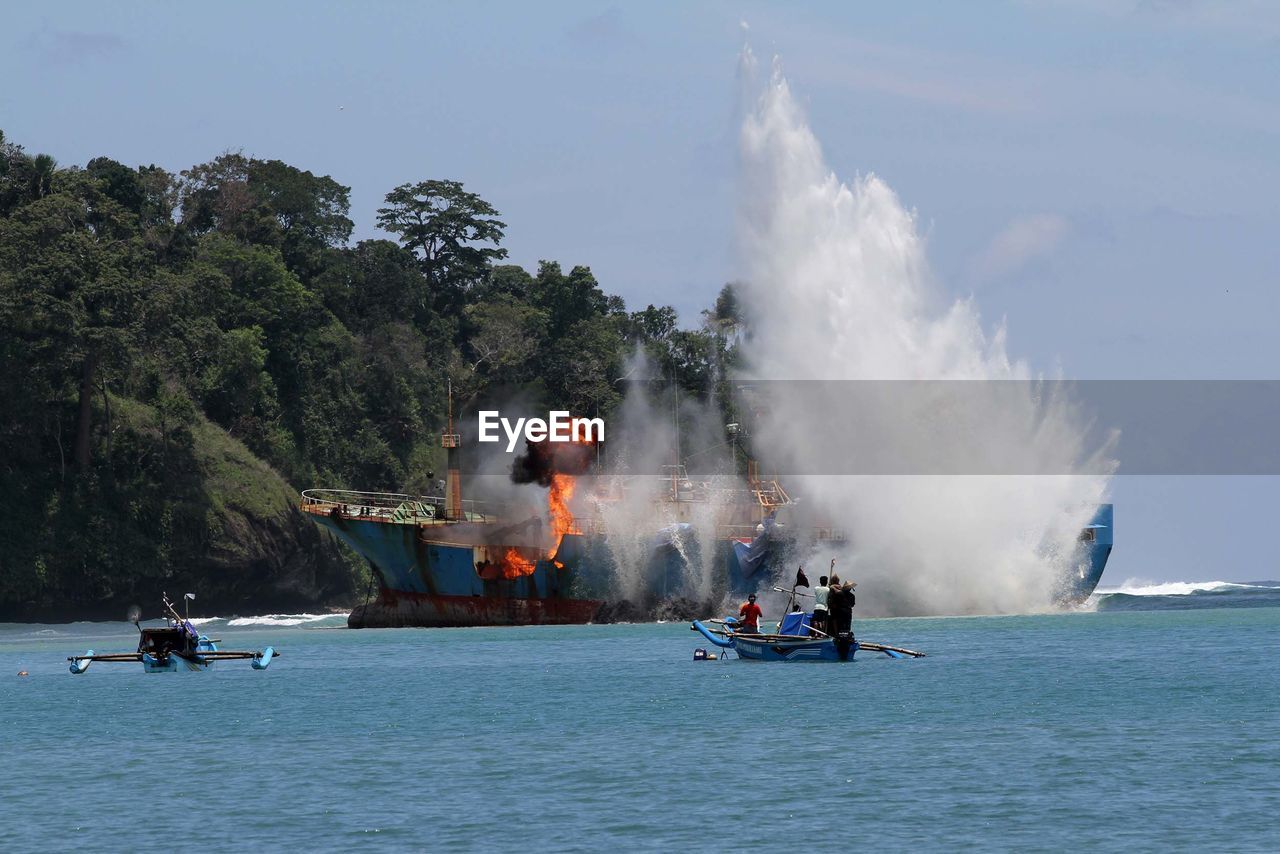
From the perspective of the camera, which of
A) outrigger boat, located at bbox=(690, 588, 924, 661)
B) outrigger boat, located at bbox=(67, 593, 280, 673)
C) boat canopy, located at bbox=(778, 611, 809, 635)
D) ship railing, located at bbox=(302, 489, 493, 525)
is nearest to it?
outrigger boat, located at bbox=(690, 588, 924, 661)

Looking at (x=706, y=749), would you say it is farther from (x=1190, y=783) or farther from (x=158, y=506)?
(x=158, y=506)

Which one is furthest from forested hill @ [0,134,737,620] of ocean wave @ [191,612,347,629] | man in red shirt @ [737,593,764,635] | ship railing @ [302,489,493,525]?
man in red shirt @ [737,593,764,635]

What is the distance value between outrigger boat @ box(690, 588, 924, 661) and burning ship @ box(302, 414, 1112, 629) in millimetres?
26160

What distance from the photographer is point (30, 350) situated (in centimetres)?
10675

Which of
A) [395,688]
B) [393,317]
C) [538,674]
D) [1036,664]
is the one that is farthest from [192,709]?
[393,317]

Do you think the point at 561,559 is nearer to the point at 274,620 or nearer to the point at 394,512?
the point at 394,512

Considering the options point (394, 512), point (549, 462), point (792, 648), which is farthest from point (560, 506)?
point (792, 648)

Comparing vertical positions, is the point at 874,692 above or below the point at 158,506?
below

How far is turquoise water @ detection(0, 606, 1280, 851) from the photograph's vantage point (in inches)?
1313

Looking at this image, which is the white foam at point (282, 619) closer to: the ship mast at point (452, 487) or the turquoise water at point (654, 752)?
the ship mast at point (452, 487)

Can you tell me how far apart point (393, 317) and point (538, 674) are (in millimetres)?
98445

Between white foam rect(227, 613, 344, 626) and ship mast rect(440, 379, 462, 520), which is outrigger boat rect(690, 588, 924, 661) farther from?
white foam rect(227, 613, 344, 626)

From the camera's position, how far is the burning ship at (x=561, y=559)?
9231cm

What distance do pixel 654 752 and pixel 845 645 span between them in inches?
838
